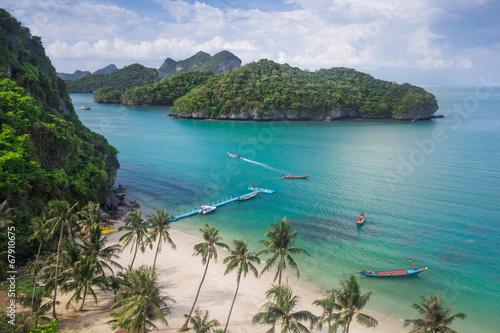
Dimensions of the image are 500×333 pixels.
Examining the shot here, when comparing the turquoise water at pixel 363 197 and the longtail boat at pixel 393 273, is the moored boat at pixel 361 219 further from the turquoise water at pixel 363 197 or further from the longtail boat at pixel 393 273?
the longtail boat at pixel 393 273

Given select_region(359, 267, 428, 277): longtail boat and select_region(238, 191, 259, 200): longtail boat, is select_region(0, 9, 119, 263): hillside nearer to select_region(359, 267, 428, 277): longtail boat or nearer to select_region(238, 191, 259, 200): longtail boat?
select_region(238, 191, 259, 200): longtail boat

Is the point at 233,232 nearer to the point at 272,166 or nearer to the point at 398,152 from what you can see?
the point at 272,166

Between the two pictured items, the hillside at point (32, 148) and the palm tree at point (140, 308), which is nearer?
the palm tree at point (140, 308)

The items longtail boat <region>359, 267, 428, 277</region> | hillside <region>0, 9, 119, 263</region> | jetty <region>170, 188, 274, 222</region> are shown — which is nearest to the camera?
hillside <region>0, 9, 119, 263</region>

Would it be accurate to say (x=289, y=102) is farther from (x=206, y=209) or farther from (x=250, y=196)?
(x=206, y=209)

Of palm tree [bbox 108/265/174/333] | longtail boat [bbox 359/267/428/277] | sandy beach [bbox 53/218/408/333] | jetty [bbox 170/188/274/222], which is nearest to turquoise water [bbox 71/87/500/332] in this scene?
longtail boat [bbox 359/267/428/277]

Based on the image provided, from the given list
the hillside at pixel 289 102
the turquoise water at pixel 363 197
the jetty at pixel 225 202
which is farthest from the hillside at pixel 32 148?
the hillside at pixel 289 102
